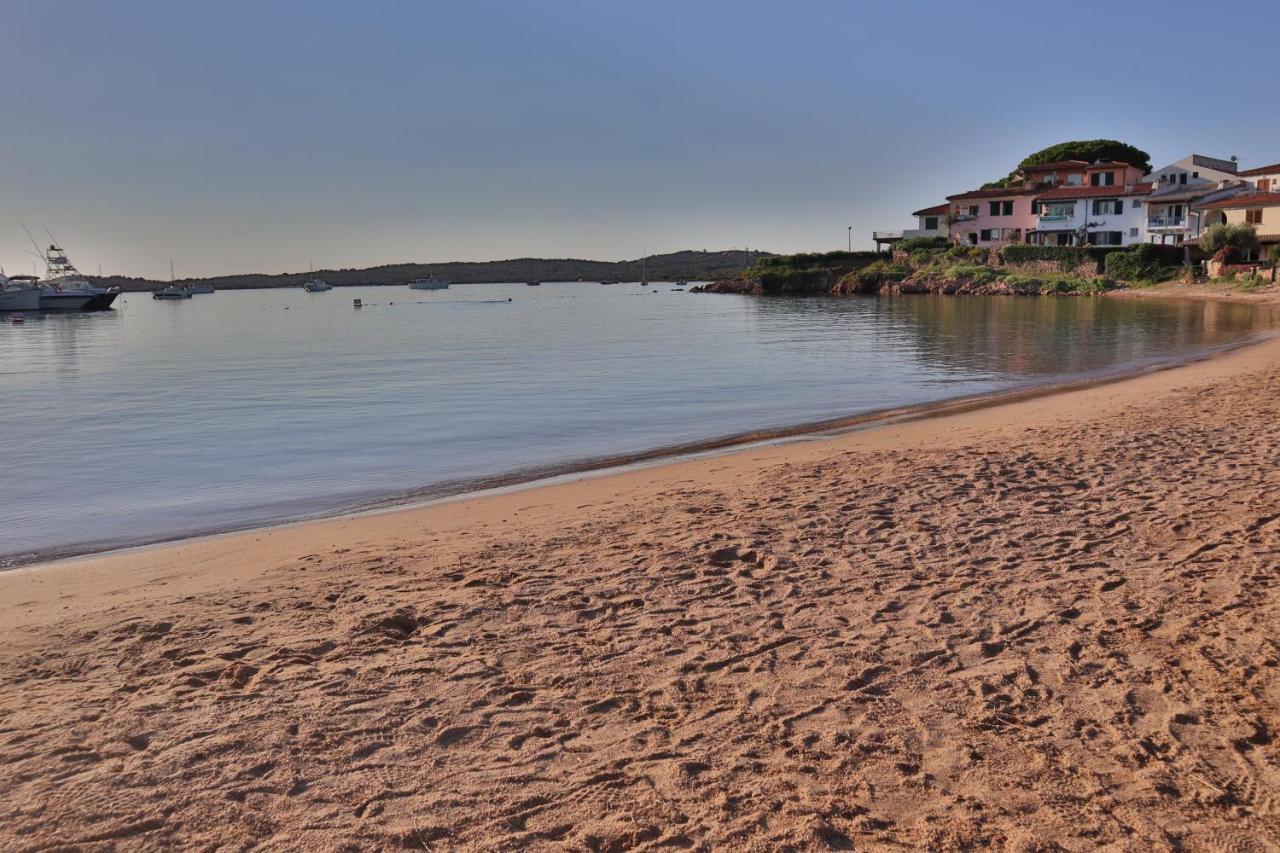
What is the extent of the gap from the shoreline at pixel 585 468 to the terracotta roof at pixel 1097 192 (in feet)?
225

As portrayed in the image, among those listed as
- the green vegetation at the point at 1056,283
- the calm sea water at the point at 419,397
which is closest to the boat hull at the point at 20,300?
the calm sea water at the point at 419,397

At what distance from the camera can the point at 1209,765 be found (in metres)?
4.34

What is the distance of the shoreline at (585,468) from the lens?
33.8 feet

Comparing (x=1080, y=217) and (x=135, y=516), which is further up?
(x=1080, y=217)

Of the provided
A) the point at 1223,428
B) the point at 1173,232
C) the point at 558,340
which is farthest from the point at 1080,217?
the point at 1223,428

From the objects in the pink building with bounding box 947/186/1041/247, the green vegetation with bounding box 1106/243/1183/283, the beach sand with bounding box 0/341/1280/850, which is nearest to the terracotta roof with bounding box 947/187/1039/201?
the pink building with bounding box 947/186/1041/247

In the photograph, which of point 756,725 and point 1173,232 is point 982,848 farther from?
point 1173,232

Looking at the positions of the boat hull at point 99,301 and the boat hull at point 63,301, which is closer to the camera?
the boat hull at point 63,301

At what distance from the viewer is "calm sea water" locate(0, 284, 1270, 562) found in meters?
13.3

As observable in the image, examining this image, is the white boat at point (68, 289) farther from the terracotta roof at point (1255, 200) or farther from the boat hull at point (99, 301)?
the terracotta roof at point (1255, 200)

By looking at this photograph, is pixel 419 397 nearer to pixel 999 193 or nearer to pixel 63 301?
pixel 999 193

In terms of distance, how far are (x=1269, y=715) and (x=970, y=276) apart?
276 feet

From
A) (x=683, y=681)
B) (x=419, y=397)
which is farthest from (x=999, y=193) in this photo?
(x=683, y=681)

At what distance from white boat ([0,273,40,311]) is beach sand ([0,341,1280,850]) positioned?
105m
